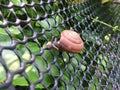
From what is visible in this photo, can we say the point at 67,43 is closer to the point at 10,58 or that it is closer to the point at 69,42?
the point at 69,42

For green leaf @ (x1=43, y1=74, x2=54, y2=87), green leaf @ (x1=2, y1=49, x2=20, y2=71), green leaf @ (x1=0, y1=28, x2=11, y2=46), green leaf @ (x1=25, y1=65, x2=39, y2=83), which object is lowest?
green leaf @ (x1=43, y1=74, x2=54, y2=87)

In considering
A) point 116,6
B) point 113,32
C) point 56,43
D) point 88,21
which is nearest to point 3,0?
point 56,43

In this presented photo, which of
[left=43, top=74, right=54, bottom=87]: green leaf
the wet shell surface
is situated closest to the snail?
the wet shell surface

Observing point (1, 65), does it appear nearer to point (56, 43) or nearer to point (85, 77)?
point (56, 43)

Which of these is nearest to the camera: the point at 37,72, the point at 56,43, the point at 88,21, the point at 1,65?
the point at 1,65

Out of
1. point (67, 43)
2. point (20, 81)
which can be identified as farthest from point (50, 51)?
point (20, 81)

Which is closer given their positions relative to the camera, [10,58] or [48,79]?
[10,58]

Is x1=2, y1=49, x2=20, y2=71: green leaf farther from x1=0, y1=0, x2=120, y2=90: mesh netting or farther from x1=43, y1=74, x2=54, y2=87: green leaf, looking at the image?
x1=43, y1=74, x2=54, y2=87: green leaf

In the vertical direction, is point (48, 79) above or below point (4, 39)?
below
